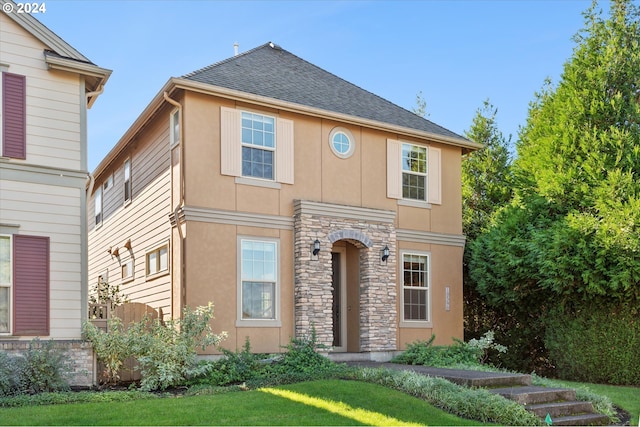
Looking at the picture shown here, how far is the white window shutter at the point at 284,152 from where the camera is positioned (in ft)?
48.2

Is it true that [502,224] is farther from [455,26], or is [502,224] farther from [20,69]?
[20,69]

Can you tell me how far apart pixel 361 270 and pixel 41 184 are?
699 cm

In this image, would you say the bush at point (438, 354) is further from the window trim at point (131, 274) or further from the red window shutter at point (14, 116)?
the red window shutter at point (14, 116)

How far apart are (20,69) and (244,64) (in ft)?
17.6

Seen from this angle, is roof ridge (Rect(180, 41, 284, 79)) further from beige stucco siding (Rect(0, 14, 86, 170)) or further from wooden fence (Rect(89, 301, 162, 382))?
wooden fence (Rect(89, 301, 162, 382))

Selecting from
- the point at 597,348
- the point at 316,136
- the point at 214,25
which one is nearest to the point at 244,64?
the point at 316,136

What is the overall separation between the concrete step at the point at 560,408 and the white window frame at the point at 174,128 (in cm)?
848

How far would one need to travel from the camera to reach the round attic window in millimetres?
15633

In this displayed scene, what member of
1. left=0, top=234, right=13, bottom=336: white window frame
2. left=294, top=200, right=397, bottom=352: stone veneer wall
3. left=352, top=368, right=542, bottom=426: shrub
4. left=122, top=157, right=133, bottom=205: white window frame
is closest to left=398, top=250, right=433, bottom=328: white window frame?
left=294, top=200, right=397, bottom=352: stone veneer wall

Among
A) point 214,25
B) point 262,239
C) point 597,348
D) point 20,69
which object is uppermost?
point 214,25

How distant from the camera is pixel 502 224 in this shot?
16.7 m

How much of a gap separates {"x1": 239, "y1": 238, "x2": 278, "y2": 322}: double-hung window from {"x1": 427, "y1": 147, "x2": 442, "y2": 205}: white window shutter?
15.6 feet

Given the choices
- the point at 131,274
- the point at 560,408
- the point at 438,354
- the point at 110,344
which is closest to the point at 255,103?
the point at 110,344

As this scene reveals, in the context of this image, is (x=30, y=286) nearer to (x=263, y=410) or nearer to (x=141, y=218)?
(x=263, y=410)
